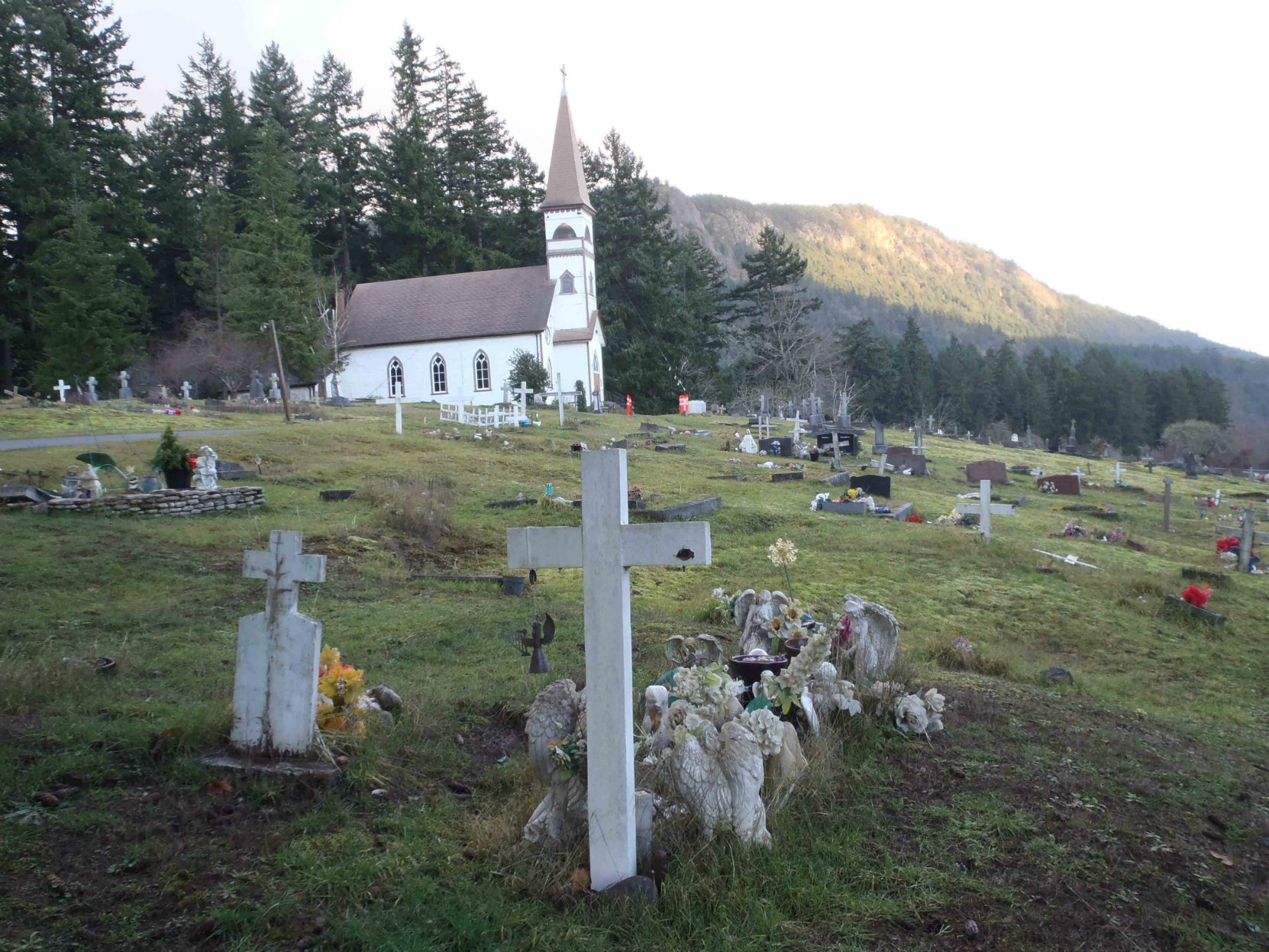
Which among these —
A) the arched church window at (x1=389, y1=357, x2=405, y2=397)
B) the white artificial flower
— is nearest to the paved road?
the white artificial flower

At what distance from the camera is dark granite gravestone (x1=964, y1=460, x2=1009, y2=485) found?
84.2 feet

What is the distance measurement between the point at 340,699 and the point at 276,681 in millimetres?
575

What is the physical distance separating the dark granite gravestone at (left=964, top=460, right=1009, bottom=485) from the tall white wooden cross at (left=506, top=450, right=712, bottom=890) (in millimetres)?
23403

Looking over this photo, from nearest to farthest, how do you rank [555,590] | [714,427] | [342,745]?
[342,745] → [555,590] → [714,427]

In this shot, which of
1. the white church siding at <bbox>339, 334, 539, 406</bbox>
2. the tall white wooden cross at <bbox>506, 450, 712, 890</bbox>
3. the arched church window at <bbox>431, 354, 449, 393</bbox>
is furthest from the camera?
the arched church window at <bbox>431, 354, 449, 393</bbox>

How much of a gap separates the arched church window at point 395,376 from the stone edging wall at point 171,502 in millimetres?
32368

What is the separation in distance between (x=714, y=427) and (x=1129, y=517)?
15.3 metres

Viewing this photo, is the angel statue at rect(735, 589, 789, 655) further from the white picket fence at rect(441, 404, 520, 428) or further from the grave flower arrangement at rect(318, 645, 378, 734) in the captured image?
the white picket fence at rect(441, 404, 520, 428)

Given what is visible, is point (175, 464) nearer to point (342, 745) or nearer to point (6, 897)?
point (342, 745)

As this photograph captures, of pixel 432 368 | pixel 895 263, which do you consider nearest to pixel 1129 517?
pixel 432 368

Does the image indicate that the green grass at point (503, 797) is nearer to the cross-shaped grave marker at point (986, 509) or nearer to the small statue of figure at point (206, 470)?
the small statue of figure at point (206, 470)

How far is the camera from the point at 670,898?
12.1ft

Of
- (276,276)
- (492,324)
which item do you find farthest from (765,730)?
(492,324)

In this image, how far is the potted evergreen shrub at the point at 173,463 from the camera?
13.1 m
